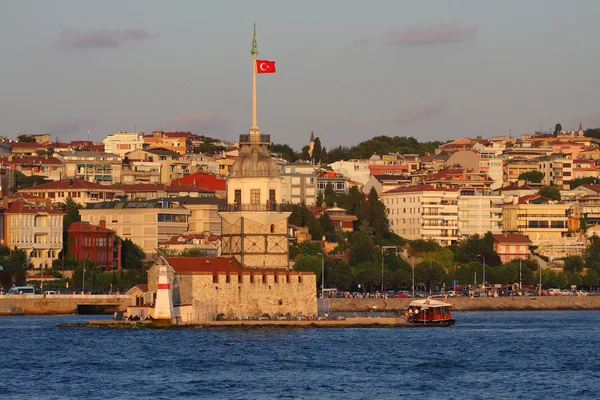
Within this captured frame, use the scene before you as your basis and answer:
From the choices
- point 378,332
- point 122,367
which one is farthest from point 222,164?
point 122,367

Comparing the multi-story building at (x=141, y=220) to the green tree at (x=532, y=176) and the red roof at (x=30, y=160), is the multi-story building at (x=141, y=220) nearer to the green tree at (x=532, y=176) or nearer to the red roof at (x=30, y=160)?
the red roof at (x=30, y=160)

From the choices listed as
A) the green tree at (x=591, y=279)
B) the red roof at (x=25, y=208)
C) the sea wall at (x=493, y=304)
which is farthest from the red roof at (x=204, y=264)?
the green tree at (x=591, y=279)

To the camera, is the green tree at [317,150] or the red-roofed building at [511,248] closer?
the red-roofed building at [511,248]

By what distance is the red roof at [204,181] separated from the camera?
152375 millimetres

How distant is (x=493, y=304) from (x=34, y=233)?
33463 millimetres

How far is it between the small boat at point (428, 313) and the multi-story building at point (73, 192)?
69.1m

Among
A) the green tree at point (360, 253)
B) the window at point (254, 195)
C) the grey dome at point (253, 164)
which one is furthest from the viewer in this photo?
the green tree at point (360, 253)

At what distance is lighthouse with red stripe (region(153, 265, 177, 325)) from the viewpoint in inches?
2493

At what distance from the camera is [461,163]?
173m

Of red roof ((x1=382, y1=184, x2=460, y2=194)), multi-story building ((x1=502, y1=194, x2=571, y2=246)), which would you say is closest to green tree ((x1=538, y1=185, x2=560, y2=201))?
multi-story building ((x1=502, y1=194, x2=571, y2=246))

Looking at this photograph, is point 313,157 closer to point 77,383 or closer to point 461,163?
point 461,163

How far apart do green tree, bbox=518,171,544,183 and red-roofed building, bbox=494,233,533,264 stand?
122 ft

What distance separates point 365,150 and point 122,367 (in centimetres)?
14677

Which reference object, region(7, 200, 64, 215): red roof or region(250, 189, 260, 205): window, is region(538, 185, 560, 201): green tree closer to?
region(7, 200, 64, 215): red roof
